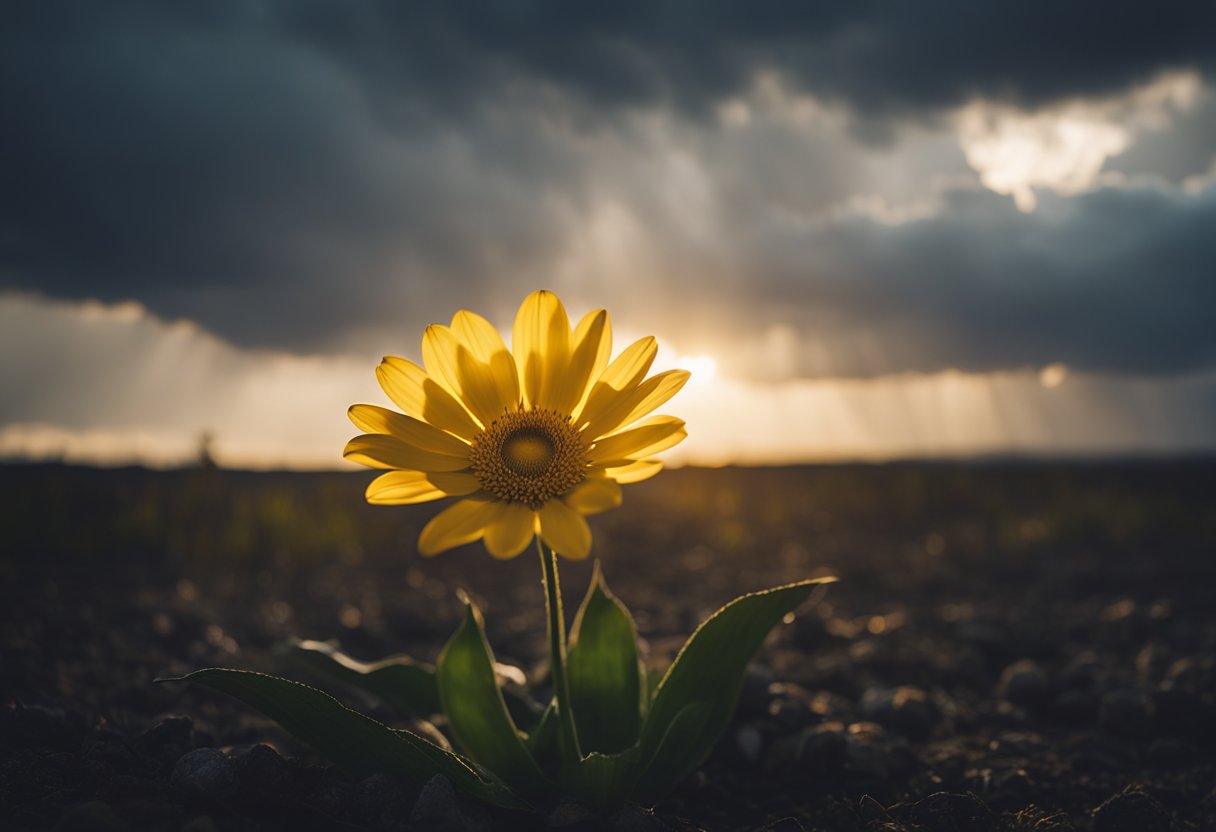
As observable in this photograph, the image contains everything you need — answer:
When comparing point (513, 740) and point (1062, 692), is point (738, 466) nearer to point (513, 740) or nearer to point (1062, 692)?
point (1062, 692)

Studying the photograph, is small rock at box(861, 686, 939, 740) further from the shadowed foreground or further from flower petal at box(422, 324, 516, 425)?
flower petal at box(422, 324, 516, 425)

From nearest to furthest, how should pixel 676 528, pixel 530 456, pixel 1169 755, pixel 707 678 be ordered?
1. pixel 530 456
2. pixel 707 678
3. pixel 1169 755
4. pixel 676 528

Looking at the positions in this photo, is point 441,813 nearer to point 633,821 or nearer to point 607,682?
point 633,821

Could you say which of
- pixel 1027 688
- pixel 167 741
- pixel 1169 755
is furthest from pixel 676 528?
pixel 167 741

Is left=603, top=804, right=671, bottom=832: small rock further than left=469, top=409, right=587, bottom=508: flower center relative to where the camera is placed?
Yes

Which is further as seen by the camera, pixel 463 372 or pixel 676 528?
pixel 676 528

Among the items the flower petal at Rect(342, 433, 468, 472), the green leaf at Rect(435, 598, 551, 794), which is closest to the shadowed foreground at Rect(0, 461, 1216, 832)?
the green leaf at Rect(435, 598, 551, 794)
